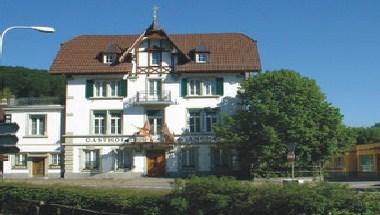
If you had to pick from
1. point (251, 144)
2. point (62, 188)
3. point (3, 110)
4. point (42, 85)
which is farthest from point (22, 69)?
point (62, 188)

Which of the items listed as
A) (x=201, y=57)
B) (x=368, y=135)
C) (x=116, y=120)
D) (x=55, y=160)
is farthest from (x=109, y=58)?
(x=368, y=135)

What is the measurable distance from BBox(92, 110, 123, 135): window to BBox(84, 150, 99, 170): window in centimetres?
166

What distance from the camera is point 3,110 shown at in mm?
49375

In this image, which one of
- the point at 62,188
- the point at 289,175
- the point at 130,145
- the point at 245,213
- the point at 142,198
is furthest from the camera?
the point at 130,145

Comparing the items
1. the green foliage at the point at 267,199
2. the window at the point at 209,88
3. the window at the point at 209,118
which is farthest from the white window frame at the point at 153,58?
the green foliage at the point at 267,199

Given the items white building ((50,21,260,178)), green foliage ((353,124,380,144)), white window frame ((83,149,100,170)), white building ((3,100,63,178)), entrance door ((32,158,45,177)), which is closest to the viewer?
white building ((50,21,260,178))

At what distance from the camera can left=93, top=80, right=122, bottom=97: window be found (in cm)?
4866

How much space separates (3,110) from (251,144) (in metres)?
20.8

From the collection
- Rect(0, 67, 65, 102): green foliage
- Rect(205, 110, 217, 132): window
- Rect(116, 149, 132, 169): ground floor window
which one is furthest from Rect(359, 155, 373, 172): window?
Rect(0, 67, 65, 102): green foliage

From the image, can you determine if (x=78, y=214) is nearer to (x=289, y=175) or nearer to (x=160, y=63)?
(x=289, y=175)

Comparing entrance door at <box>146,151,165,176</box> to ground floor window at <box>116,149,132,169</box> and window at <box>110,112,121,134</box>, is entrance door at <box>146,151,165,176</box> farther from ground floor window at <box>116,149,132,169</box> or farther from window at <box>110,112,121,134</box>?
window at <box>110,112,121,134</box>

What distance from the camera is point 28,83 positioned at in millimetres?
100562

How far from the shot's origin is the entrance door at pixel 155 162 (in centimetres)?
4809

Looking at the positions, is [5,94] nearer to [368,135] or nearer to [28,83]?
[28,83]
